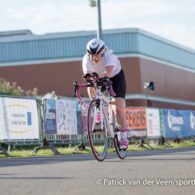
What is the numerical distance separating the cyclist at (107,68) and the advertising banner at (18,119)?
32.3 feet

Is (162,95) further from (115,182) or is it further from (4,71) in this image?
(115,182)

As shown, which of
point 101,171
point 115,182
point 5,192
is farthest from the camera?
point 101,171

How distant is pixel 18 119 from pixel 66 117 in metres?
3.22

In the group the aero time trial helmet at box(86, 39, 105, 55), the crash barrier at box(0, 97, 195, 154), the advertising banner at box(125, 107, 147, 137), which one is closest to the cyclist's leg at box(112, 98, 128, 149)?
the aero time trial helmet at box(86, 39, 105, 55)

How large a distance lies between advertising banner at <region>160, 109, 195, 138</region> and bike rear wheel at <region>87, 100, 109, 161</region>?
22372 mm

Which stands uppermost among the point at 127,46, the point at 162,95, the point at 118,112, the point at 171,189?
the point at 127,46

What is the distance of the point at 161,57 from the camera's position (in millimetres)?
96625

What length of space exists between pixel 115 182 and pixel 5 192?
1.27 m

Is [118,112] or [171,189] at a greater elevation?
[118,112]

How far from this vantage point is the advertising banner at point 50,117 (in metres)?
23.0

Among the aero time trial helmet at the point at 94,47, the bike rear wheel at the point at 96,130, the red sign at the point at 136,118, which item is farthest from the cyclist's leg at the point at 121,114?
the red sign at the point at 136,118

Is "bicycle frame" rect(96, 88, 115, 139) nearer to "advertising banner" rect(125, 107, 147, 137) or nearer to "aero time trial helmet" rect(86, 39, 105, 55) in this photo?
"aero time trial helmet" rect(86, 39, 105, 55)

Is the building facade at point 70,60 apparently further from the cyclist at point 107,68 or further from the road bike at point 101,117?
the road bike at point 101,117

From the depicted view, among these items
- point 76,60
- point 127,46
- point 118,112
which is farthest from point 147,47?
point 118,112
